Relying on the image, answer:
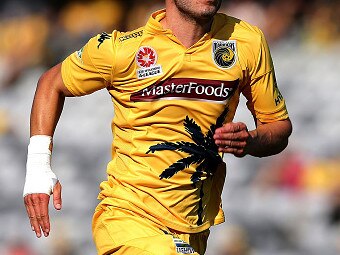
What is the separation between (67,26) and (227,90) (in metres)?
5.85

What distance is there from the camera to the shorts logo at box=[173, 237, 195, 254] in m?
4.75

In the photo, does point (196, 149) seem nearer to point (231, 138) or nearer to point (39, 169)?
point (231, 138)

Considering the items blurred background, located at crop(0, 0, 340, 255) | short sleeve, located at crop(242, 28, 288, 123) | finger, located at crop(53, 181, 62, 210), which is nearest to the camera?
finger, located at crop(53, 181, 62, 210)

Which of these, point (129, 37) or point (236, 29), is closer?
point (129, 37)

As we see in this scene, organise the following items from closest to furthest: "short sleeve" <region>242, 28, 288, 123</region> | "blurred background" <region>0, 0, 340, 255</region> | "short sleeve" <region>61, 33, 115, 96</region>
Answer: "short sleeve" <region>61, 33, 115, 96</region>, "short sleeve" <region>242, 28, 288, 123</region>, "blurred background" <region>0, 0, 340, 255</region>

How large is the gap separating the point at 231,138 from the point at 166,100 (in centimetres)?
51

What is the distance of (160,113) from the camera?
4.95m

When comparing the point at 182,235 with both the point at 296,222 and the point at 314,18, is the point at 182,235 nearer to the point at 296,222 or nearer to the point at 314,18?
the point at 296,222

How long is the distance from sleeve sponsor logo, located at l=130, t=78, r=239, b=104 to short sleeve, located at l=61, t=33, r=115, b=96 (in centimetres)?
20

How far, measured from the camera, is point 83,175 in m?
10.2

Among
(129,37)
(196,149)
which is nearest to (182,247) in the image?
(196,149)

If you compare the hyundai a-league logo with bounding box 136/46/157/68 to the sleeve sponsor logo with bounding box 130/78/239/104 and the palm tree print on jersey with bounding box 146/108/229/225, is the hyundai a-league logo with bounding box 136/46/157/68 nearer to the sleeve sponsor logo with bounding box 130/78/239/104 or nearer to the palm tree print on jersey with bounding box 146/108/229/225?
the sleeve sponsor logo with bounding box 130/78/239/104

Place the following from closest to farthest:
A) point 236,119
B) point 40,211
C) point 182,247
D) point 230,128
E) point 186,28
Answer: point 230,128 < point 182,247 < point 40,211 < point 186,28 < point 236,119

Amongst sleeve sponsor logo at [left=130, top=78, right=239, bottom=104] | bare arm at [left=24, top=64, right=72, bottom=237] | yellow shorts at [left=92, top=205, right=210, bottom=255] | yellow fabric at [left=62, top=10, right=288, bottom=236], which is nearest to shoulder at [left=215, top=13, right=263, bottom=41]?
yellow fabric at [left=62, top=10, right=288, bottom=236]
